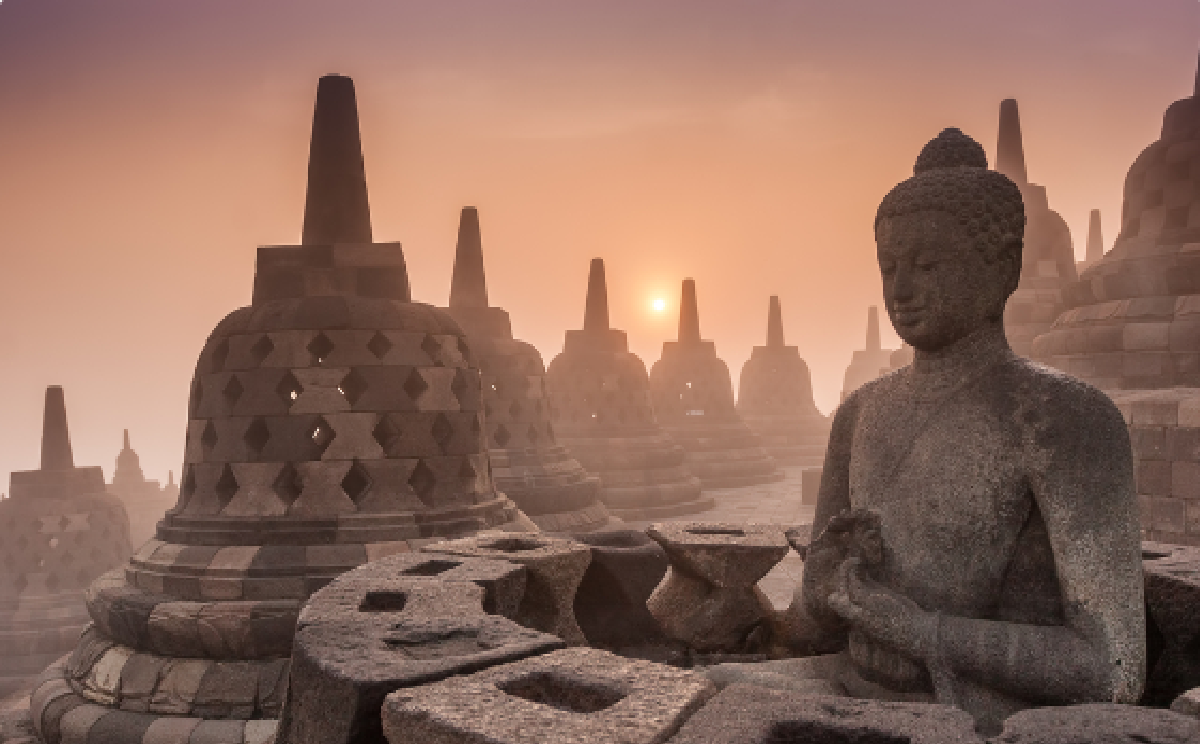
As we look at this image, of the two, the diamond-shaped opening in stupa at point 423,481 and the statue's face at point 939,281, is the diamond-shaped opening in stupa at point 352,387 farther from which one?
the statue's face at point 939,281

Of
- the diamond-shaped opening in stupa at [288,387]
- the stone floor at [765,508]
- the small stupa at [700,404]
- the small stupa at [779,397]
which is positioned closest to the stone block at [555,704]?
the diamond-shaped opening in stupa at [288,387]

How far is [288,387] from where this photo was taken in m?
6.04

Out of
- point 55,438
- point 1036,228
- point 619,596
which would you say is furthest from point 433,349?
point 55,438

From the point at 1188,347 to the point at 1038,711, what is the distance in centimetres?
748

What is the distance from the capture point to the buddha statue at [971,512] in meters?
2.38

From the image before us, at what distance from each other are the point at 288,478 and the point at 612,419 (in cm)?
1026

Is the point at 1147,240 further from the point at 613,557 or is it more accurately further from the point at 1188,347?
the point at 613,557

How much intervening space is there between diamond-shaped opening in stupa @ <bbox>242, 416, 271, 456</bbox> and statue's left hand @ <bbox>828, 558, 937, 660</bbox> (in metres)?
4.30

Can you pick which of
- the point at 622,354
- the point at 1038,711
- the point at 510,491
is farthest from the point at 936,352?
the point at 622,354

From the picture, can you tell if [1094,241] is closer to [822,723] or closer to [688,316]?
[688,316]

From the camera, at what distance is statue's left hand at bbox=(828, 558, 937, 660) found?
2486mm

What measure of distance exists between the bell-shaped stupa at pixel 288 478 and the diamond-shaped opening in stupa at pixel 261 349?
14 mm

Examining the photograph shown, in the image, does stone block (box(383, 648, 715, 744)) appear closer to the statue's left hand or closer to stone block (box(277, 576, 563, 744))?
stone block (box(277, 576, 563, 744))

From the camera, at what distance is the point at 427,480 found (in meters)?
6.23
